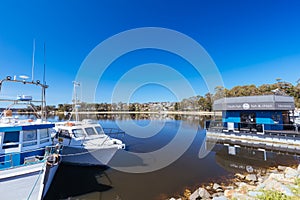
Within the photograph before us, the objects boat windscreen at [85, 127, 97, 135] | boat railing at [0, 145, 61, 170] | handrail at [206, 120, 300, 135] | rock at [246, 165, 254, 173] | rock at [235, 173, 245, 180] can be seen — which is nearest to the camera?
boat railing at [0, 145, 61, 170]

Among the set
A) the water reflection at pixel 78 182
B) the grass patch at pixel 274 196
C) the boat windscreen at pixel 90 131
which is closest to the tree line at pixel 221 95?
the boat windscreen at pixel 90 131

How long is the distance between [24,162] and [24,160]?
0.18 meters

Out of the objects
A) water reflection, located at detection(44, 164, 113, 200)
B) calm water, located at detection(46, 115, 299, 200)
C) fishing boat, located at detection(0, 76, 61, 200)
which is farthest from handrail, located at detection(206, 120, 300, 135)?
fishing boat, located at detection(0, 76, 61, 200)

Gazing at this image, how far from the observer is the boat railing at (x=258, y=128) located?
13355 mm

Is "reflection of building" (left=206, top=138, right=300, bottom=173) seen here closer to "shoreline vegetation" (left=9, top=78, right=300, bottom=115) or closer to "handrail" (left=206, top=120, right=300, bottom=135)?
"handrail" (left=206, top=120, right=300, bottom=135)

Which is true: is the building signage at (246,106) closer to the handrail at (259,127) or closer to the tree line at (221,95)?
the handrail at (259,127)

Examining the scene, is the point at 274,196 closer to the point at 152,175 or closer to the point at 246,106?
the point at 152,175

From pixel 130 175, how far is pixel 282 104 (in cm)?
1495

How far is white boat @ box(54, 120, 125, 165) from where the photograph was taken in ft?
28.8

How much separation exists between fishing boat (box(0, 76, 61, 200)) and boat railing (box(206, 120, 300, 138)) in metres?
16.0

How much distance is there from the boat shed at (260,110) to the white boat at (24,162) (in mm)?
16324

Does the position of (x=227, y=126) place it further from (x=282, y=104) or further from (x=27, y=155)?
(x=27, y=155)

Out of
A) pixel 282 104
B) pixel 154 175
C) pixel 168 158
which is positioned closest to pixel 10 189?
pixel 154 175

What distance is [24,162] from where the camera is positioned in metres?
5.71
